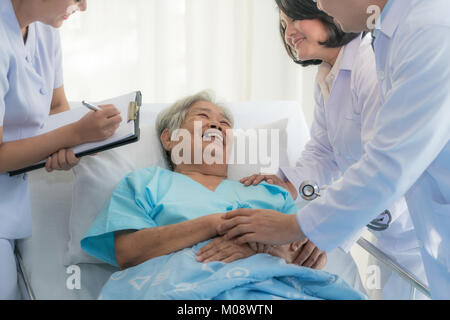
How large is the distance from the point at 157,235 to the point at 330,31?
32.2 inches

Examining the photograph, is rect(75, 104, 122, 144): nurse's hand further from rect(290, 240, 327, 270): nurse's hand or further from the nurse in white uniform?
rect(290, 240, 327, 270): nurse's hand

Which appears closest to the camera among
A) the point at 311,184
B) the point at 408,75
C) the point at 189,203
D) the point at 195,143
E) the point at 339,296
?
the point at 408,75

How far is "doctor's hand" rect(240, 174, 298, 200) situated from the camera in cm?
168

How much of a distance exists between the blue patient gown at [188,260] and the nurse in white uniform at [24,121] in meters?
0.20

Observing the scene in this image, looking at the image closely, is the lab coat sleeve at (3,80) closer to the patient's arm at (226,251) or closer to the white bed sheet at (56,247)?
the white bed sheet at (56,247)

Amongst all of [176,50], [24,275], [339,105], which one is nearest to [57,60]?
[24,275]

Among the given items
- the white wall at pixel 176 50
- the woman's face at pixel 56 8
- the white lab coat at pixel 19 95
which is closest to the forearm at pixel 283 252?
the white lab coat at pixel 19 95

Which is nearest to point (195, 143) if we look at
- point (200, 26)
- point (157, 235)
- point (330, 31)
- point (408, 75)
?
point (157, 235)

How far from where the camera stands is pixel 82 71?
9.82ft

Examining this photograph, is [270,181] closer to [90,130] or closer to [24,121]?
[90,130]

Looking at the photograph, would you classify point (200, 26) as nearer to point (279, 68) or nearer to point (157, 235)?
point (279, 68)

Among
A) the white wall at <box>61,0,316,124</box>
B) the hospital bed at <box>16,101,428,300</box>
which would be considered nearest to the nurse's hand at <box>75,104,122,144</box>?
the hospital bed at <box>16,101,428,300</box>

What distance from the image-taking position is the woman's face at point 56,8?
134cm

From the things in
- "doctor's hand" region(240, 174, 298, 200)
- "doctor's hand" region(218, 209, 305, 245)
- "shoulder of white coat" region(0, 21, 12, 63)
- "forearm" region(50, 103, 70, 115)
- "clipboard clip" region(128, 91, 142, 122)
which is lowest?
"doctor's hand" region(240, 174, 298, 200)
